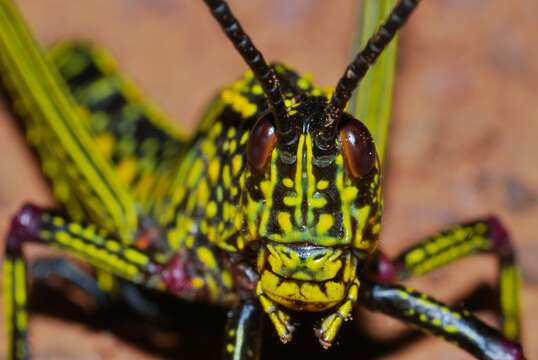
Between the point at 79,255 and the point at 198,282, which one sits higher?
the point at 79,255

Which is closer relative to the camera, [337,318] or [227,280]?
[337,318]

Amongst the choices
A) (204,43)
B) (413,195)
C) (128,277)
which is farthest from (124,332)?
(204,43)

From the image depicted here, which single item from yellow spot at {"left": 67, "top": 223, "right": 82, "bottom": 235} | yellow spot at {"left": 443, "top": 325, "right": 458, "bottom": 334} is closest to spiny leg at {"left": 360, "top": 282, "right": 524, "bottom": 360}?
yellow spot at {"left": 443, "top": 325, "right": 458, "bottom": 334}

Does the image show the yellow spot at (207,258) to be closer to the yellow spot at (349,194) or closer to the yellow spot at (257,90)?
the yellow spot at (257,90)

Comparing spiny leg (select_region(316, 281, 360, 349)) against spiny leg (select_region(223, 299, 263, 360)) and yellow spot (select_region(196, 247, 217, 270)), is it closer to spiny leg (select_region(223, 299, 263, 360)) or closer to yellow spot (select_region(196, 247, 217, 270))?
spiny leg (select_region(223, 299, 263, 360))

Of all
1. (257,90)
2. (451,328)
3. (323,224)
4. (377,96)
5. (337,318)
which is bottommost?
(451,328)

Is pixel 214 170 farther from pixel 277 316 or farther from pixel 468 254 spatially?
pixel 468 254

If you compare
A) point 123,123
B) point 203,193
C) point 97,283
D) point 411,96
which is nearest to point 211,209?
point 203,193

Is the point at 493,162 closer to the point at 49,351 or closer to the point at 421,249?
the point at 421,249
